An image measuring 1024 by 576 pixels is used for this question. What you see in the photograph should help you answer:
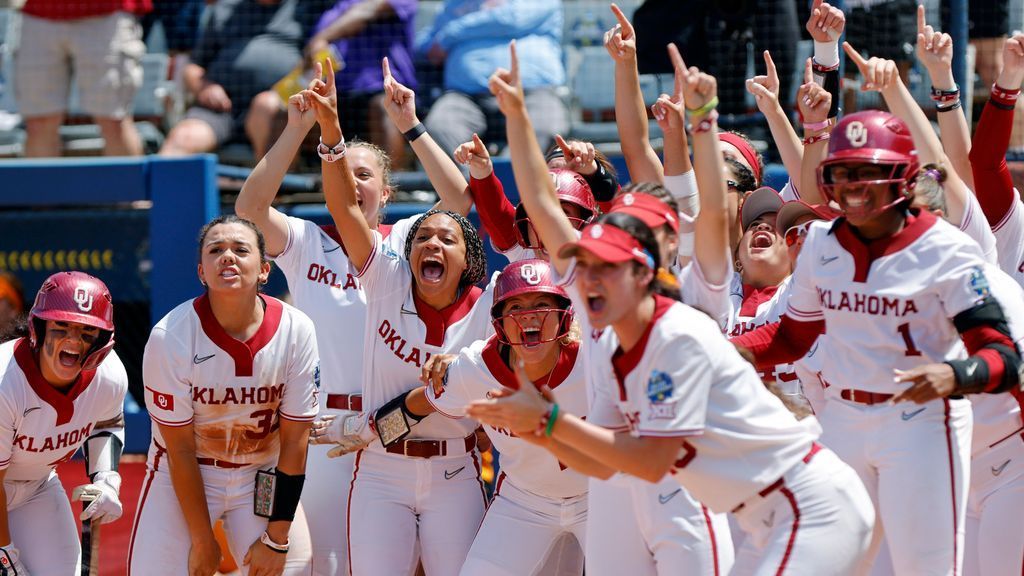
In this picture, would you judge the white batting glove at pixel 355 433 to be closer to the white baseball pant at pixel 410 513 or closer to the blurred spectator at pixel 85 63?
the white baseball pant at pixel 410 513

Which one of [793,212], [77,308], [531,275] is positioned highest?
[793,212]

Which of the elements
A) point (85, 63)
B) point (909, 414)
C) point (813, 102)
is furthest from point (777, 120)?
point (85, 63)

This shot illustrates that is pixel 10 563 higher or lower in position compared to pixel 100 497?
lower

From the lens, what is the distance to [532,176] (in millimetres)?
3416

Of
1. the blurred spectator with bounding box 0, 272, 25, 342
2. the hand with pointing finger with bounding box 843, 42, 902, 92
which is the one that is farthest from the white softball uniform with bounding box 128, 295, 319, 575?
the blurred spectator with bounding box 0, 272, 25, 342

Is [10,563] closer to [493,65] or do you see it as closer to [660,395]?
[660,395]

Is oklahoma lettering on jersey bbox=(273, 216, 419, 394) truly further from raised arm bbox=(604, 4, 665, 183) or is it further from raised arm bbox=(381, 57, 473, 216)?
raised arm bbox=(604, 4, 665, 183)

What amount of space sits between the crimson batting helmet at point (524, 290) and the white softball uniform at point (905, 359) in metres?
0.83

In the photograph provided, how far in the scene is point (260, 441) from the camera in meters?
→ 4.46

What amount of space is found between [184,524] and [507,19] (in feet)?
13.2

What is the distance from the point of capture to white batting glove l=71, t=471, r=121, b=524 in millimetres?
4416

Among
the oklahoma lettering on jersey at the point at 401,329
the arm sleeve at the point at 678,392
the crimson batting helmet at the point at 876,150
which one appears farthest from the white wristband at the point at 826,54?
the arm sleeve at the point at 678,392

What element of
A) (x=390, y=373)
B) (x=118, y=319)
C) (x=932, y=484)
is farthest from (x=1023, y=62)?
(x=118, y=319)

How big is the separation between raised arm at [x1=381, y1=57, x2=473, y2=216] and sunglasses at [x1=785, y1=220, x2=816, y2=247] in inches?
46.3
